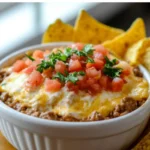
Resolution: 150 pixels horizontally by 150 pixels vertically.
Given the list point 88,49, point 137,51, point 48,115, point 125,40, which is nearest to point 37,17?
point 125,40

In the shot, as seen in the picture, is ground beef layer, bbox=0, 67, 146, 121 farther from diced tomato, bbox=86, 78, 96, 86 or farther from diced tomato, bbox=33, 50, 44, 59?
diced tomato, bbox=33, 50, 44, 59

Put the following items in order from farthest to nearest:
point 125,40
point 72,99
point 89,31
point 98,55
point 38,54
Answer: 1. point 89,31
2. point 125,40
3. point 38,54
4. point 98,55
5. point 72,99

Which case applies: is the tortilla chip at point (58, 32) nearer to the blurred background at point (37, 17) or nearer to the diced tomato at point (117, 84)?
the diced tomato at point (117, 84)

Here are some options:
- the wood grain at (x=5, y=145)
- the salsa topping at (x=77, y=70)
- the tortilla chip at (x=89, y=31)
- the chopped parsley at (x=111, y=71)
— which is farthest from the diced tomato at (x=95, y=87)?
the tortilla chip at (x=89, y=31)

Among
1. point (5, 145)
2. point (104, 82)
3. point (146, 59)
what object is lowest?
point (5, 145)

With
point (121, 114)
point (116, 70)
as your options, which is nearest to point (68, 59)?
point (116, 70)

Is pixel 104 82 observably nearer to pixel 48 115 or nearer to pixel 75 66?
pixel 75 66
